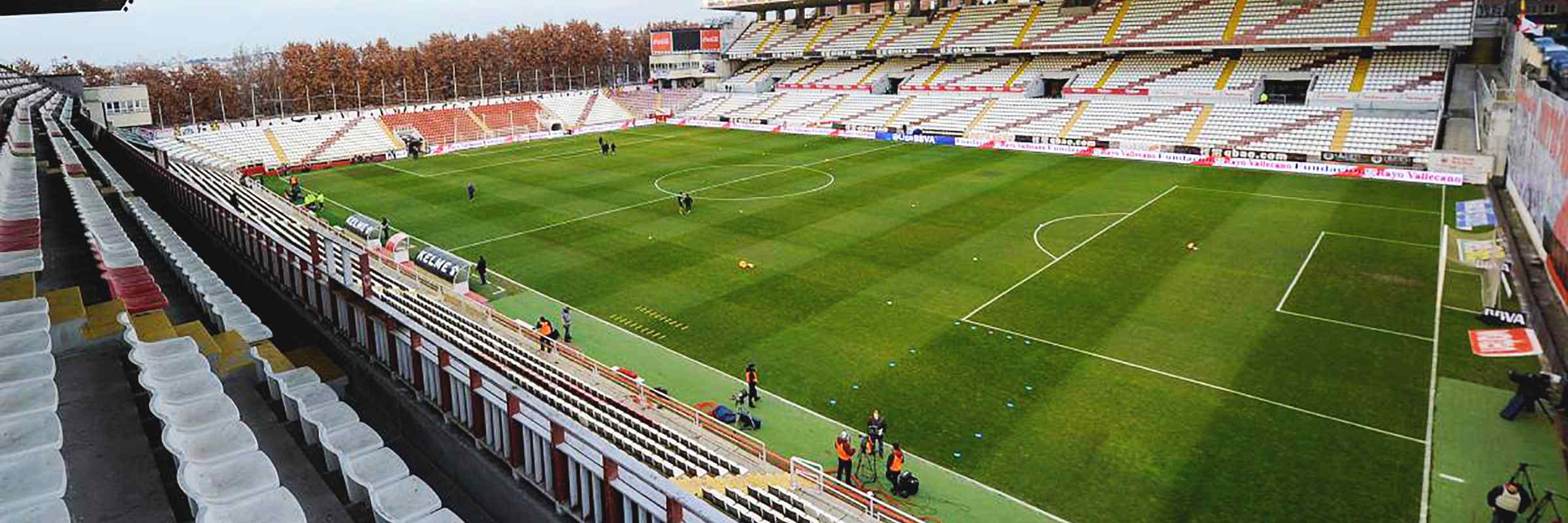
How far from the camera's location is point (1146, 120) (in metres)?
47.9

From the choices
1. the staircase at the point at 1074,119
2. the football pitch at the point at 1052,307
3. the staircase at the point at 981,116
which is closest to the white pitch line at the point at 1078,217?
the football pitch at the point at 1052,307

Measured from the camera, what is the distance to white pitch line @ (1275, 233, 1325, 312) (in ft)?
67.3

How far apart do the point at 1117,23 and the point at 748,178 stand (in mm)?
30208

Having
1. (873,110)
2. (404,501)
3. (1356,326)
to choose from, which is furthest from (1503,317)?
(873,110)

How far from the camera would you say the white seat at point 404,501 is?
656cm

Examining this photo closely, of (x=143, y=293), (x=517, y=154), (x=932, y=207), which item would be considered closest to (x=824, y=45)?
(x=517, y=154)

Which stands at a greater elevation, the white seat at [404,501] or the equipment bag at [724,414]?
the white seat at [404,501]

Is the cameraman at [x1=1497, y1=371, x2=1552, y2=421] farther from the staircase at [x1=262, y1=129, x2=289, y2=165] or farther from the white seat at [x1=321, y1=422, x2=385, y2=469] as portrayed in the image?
the staircase at [x1=262, y1=129, x2=289, y2=165]

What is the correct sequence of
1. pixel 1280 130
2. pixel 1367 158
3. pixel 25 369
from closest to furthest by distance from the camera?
pixel 25 369, pixel 1367 158, pixel 1280 130

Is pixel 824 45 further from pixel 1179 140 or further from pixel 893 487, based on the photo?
pixel 893 487

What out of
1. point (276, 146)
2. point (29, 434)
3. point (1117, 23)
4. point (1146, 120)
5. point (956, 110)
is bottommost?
point (29, 434)

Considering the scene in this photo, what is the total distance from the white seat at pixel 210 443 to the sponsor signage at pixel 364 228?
55.7 ft

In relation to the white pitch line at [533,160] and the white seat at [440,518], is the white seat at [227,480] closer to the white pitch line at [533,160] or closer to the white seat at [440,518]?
the white seat at [440,518]

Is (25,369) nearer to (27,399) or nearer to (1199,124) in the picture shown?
(27,399)
